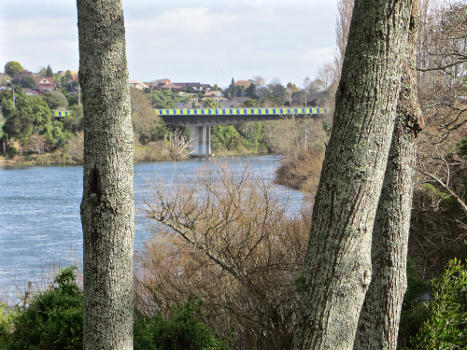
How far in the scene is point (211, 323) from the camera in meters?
7.98

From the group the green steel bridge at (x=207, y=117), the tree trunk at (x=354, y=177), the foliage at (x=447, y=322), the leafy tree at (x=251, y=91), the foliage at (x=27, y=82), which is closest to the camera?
the tree trunk at (x=354, y=177)

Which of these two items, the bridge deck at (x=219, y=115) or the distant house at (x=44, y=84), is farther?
the distant house at (x=44, y=84)

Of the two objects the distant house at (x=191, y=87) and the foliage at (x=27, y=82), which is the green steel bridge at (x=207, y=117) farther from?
the foliage at (x=27, y=82)

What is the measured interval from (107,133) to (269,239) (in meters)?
5.52

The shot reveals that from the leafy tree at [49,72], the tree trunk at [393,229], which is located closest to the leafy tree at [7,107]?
the leafy tree at [49,72]

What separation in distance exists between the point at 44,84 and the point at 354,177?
67271 mm

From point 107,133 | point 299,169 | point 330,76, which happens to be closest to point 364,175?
point 107,133

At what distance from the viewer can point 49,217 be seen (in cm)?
1900

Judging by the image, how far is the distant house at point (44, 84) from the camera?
59.0 m

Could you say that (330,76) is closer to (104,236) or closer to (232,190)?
(232,190)

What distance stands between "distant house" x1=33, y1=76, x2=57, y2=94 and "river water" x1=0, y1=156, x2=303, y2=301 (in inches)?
1235

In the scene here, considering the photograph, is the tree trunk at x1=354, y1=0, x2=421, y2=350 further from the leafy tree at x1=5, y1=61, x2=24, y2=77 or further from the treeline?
the leafy tree at x1=5, y1=61, x2=24, y2=77

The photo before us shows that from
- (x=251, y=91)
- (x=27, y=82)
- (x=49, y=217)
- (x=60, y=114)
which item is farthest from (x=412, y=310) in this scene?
(x=27, y=82)

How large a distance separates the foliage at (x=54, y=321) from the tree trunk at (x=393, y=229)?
3266 mm
